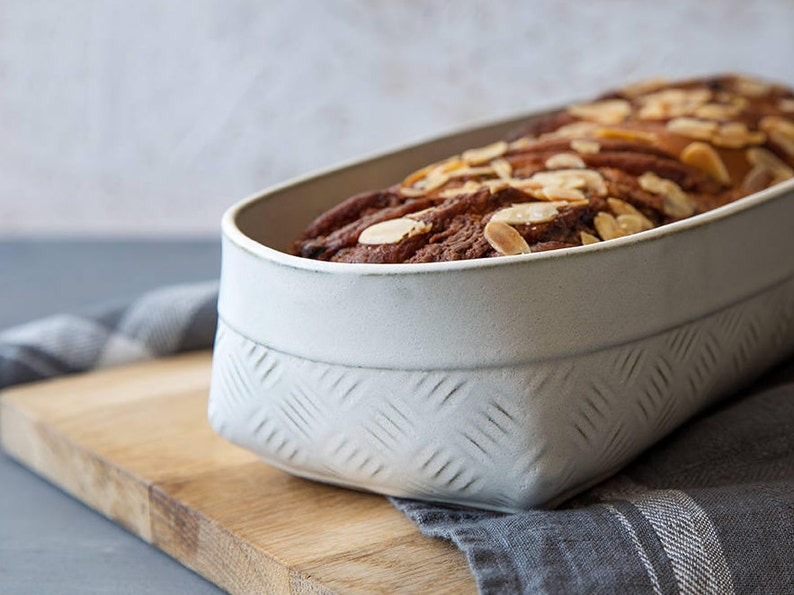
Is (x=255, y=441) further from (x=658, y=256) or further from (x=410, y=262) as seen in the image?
(x=658, y=256)

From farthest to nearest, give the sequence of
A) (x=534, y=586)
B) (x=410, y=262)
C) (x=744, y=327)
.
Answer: (x=744, y=327), (x=410, y=262), (x=534, y=586)

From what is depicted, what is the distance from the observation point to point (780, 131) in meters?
1.12

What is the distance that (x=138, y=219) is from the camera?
195 cm

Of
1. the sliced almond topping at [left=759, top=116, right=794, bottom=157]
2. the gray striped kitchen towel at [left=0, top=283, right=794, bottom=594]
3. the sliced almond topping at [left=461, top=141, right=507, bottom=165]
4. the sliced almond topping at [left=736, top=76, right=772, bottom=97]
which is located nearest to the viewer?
the gray striped kitchen towel at [left=0, top=283, right=794, bottom=594]

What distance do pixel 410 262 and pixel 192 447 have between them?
0.29 m

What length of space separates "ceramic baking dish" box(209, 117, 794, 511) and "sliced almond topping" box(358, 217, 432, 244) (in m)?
0.08

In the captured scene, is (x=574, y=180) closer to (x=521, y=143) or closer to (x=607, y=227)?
(x=607, y=227)

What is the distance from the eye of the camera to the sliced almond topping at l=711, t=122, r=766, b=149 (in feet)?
3.48

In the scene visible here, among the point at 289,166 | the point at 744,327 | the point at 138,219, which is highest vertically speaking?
the point at 744,327

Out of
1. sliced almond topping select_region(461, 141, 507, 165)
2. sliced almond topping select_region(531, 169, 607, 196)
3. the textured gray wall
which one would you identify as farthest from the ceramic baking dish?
the textured gray wall

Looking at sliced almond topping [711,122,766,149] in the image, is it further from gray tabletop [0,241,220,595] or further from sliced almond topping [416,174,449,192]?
gray tabletop [0,241,220,595]

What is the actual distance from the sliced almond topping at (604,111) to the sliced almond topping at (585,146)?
0.14 metres

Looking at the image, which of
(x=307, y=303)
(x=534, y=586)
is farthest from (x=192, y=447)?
(x=534, y=586)

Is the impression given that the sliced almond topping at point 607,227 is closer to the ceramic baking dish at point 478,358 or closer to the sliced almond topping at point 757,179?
the ceramic baking dish at point 478,358
